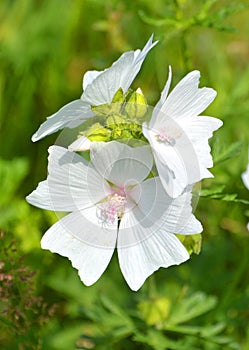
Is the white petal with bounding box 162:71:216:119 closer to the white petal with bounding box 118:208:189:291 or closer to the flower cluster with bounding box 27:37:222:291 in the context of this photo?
the flower cluster with bounding box 27:37:222:291

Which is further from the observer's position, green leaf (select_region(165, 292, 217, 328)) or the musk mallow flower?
green leaf (select_region(165, 292, 217, 328))

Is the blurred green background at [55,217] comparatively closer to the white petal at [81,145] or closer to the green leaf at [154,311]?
the green leaf at [154,311]

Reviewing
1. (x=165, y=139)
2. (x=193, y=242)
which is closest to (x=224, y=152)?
(x=193, y=242)

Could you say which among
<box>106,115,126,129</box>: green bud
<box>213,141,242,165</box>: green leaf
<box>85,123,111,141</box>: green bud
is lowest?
<box>213,141,242,165</box>: green leaf

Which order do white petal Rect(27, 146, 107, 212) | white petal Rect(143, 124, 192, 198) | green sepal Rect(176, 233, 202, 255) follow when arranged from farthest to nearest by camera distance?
1. green sepal Rect(176, 233, 202, 255)
2. white petal Rect(27, 146, 107, 212)
3. white petal Rect(143, 124, 192, 198)

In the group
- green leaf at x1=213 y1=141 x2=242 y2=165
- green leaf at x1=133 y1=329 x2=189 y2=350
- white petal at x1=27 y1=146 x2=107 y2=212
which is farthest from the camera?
green leaf at x1=133 y1=329 x2=189 y2=350

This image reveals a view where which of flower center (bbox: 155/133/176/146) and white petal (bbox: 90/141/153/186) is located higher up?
flower center (bbox: 155/133/176/146)

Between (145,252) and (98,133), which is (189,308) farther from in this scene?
(98,133)

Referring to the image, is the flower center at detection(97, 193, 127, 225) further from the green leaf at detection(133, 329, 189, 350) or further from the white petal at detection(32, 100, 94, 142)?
the green leaf at detection(133, 329, 189, 350)

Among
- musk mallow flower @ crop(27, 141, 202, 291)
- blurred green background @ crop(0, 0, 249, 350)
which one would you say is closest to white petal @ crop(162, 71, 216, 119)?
musk mallow flower @ crop(27, 141, 202, 291)
